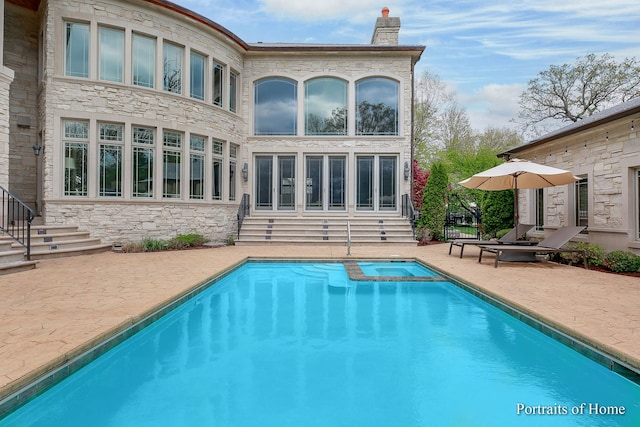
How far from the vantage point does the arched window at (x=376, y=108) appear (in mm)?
15047

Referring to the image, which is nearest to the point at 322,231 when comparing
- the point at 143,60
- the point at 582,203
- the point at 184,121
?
the point at 184,121

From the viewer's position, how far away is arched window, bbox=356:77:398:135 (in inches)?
592

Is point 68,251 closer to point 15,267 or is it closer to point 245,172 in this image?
point 15,267

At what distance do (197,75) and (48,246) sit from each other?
717 centimetres

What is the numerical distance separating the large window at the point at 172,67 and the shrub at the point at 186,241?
4.87 m

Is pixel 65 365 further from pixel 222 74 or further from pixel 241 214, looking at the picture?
pixel 222 74

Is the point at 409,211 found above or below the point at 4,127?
below

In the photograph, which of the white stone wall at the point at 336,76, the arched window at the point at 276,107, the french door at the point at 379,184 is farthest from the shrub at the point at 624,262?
the arched window at the point at 276,107

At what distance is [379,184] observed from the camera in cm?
1489

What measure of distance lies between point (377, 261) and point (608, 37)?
20.3 m

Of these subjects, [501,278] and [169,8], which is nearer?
[501,278]

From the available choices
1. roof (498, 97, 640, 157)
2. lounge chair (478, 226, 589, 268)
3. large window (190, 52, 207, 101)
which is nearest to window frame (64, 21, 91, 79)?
large window (190, 52, 207, 101)

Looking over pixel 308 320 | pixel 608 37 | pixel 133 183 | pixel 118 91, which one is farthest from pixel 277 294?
pixel 608 37

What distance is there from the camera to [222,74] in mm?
13594
